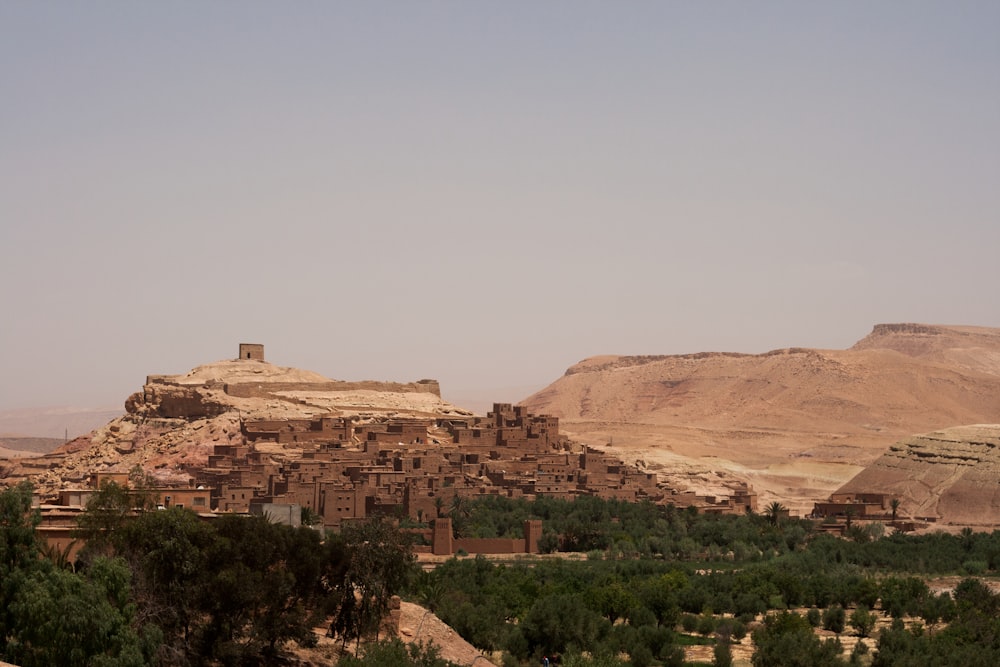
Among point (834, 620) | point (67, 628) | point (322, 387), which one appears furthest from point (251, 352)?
point (67, 628)

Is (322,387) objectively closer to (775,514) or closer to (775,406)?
(775,514)

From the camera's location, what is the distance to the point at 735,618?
160 ft

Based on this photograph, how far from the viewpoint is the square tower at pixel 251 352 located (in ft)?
325

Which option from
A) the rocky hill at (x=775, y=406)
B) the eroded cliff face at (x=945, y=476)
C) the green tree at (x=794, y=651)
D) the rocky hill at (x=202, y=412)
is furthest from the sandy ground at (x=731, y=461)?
the green tree at (x=794, y=651)

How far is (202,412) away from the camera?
87.9 m

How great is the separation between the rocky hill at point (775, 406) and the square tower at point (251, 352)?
2868 centimetres

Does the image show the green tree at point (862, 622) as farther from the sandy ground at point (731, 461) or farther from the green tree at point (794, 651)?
the sandy ground at point (731, 461)


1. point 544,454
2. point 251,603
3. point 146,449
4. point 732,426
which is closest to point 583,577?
point 251,603

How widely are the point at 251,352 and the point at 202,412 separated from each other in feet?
39.9

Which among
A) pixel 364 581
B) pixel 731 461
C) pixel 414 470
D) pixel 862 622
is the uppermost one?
pixel 731 461

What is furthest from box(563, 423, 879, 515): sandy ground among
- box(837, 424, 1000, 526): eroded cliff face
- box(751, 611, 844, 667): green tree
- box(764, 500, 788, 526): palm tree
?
box(751, 611, 844, 667): green tree

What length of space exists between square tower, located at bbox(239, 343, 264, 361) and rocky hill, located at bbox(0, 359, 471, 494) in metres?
1.41

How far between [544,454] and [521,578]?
32.8 metres

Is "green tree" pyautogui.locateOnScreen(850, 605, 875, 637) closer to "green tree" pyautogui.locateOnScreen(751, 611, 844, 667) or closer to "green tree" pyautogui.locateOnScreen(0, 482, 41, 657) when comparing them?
"green tree" pyautogui.locateOnScreen(751, 611, 844, 667)
